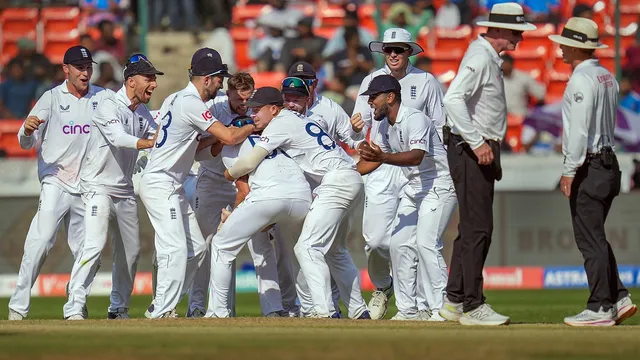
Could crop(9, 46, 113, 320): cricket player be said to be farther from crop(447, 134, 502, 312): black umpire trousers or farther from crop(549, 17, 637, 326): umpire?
crop(549, 17, 637, 326): umpire

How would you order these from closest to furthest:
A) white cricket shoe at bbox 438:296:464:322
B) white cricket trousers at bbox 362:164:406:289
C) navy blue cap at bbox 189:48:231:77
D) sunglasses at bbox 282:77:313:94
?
white cricket shoe at bbox 438:296:464:322
navy blue cap at bbox 189:48:231:77
sunglasses at bbox 282:77:313:94
white cricket trousers at bbox 362:164:406:289

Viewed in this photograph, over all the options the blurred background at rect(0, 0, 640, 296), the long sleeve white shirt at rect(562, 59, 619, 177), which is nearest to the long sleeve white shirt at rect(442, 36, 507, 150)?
the long sleeve white shirt at rect(562, 59, 619, 177)

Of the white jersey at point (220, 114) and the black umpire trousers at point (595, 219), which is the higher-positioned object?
the white jersey at point (220, 114)

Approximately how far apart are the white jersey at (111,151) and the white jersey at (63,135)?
9 cm

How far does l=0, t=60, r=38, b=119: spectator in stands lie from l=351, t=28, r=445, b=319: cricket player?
9.48 m

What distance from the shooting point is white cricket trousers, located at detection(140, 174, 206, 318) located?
1078cm

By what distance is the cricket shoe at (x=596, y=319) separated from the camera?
9297mm

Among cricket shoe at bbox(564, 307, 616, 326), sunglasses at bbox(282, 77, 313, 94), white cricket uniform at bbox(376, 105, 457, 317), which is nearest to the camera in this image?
cricket shoe at bbox(564, 307, 616, 326)

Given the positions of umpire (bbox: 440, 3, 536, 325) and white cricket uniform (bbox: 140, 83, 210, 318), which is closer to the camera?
umpire (bbox: 440, 3, 536, 325)

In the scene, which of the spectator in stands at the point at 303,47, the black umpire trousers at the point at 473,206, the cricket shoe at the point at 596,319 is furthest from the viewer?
the spectator in stands at the point at 303,47


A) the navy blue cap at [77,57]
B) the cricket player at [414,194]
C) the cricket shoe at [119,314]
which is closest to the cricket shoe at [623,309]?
the cricket player at [414,194]

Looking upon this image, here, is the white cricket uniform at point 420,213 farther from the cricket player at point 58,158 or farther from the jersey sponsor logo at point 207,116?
the cricket player at point 58,158

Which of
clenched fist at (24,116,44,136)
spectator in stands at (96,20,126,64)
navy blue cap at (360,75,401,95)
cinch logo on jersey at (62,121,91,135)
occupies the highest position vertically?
spectator in stands at (96,20,126,64)

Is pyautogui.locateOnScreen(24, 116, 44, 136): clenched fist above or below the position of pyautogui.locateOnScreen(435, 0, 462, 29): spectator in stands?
below
